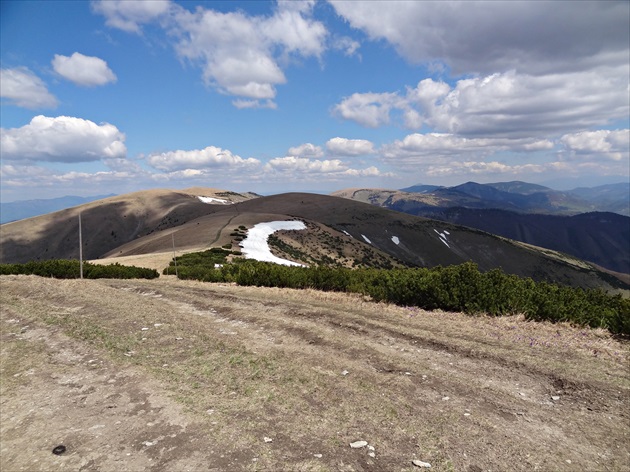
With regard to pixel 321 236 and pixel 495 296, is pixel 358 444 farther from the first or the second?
pixel 321 236

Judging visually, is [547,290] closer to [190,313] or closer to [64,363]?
[190,313]

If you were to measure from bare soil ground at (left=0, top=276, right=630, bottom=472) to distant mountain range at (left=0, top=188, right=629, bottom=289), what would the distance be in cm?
5873

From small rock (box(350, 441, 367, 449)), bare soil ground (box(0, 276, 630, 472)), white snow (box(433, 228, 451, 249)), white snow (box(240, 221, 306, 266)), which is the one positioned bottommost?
white snow (box(433, 228, 451, 249))

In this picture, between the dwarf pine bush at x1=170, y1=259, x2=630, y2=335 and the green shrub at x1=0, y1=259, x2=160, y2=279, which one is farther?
the green shrub at x1=0, y1=259, x2=160, y2=279

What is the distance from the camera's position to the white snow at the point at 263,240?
5278 centimetres

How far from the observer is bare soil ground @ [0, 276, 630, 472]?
6.00 metres

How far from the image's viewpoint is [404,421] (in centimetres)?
695

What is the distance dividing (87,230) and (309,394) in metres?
199

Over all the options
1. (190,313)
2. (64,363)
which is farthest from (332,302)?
(64,363)

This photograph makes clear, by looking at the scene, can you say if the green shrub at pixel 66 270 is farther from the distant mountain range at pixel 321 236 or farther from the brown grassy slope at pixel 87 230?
the brown grassy slope at pixel 87 230

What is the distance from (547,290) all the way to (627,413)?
9.08 metres

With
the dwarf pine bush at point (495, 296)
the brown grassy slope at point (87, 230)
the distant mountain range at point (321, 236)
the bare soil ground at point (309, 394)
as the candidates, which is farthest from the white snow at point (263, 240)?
the brown grassy slope at point (87, 230)

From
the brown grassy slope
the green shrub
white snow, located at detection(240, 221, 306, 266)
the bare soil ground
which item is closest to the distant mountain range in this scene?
the brown grassy slope

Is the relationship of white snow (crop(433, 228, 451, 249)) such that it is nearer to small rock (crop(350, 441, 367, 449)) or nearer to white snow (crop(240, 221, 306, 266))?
white snow (crop(240, 221, 306, 266))
